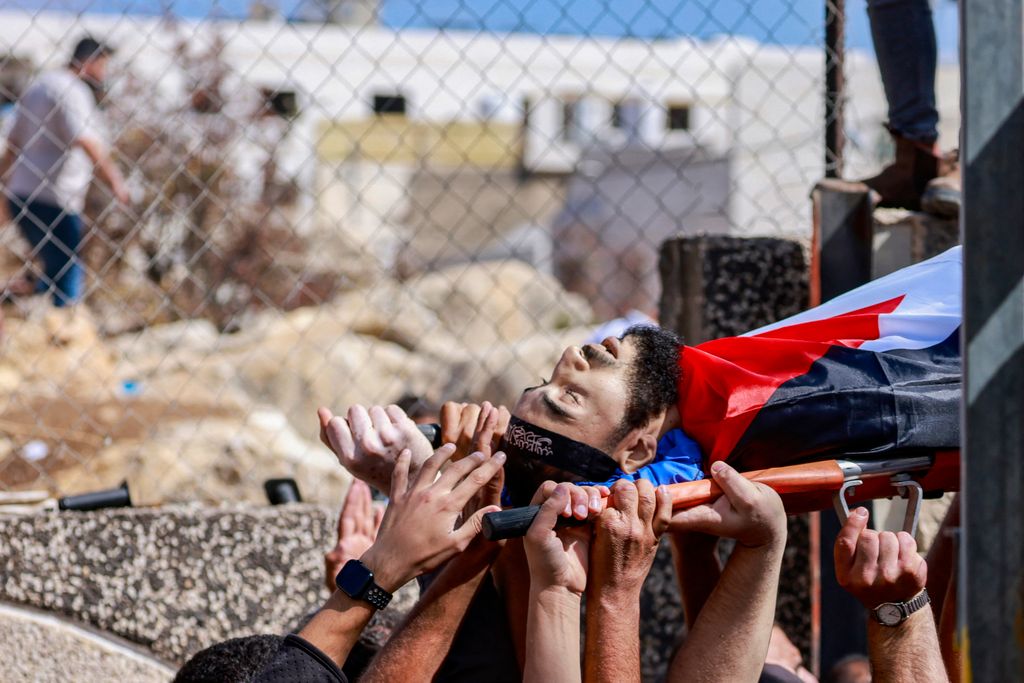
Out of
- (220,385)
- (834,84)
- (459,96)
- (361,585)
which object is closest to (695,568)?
(361,585)

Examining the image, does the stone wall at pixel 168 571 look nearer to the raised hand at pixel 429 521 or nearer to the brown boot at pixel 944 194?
the raised hand at pixel 429 521

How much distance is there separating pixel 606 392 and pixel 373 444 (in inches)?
21.7

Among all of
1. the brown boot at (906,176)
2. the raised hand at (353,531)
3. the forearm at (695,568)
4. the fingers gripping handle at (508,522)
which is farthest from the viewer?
the brown boot at (906,176)

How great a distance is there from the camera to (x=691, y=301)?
4.14 metres

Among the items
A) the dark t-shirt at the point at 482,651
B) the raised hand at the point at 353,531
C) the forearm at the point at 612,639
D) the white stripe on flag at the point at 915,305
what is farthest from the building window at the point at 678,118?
the forearm at the point at 612,639

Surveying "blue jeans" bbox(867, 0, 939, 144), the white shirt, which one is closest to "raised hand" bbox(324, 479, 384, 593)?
"blue jeans" bbox(867, 0, 939, 144)

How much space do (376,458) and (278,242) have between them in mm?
13829

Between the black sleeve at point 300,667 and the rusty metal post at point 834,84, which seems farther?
the rusty metal post at point 834,84

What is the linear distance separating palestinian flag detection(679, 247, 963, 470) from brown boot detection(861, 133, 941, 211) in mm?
1358

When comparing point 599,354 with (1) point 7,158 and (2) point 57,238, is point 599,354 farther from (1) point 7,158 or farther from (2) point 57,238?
(1) point 7,158

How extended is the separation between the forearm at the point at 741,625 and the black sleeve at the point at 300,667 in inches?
28.2

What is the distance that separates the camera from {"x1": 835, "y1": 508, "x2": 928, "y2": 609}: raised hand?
221 centimetres

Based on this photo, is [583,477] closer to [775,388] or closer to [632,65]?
[775,388]

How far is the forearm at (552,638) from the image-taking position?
2.18 m
